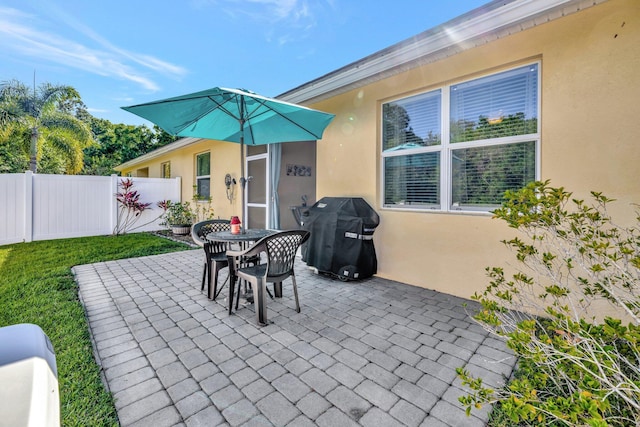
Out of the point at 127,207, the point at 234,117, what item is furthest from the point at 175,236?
the point at 234,117

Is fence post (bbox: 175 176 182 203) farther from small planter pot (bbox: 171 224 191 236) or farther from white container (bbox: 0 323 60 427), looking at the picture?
white container (bbox: 0 323 60 427)

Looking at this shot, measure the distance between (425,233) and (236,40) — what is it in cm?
804

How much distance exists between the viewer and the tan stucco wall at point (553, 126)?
2676mm

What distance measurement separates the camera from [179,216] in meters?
9.47

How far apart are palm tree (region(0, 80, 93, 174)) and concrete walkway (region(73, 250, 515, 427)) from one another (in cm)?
1050

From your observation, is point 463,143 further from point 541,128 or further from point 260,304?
point 260,304

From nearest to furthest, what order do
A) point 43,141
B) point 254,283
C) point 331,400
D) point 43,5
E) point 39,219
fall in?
point 331,400 → point 254,283 → point 43,5 → point 39,219 → point 43,141

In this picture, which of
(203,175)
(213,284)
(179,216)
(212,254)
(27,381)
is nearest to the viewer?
(27,381)

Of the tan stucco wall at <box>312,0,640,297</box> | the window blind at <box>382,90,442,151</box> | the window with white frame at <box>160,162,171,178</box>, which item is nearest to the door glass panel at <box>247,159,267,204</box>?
the tan stucco wall at <box>312,0,640,297</box>

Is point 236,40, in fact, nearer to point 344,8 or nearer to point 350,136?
point 344,8

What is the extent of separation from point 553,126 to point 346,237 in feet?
8.96

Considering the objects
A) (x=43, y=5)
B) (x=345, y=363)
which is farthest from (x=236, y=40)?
(x=345, y=363)

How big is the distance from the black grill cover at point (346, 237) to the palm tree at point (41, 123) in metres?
11.9

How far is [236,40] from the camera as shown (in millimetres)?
8570
